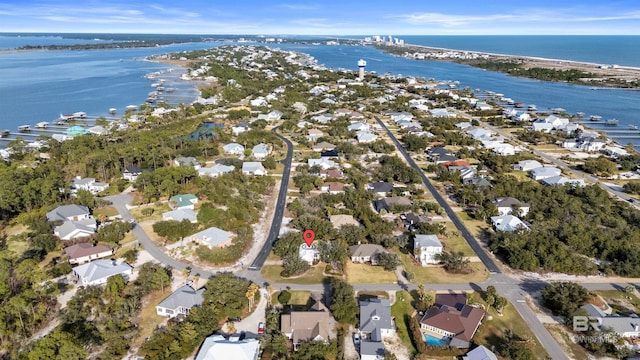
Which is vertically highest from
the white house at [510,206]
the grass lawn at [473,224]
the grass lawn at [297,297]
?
the white house at [510,206]

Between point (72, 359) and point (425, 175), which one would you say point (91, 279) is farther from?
point (425, 175)

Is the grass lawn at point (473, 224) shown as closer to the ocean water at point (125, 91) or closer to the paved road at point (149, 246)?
the paved road at point (149, 246)

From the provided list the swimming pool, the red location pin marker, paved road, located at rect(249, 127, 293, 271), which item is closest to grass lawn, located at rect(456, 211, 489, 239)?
the swimming pool

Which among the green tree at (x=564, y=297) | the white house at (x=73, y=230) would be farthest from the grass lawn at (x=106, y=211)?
the green tree at (x=564, y=297)

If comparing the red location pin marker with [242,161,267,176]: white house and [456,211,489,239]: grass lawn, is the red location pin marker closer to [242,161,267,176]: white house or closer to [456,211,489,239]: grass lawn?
[456,211,489,239]: grass lawn

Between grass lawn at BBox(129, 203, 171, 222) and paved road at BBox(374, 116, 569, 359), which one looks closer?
paved road at BBox(374, 116, 569, 359)

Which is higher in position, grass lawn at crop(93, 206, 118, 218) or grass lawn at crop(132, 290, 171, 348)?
grass lawn at crop(93, 206, 118, 218)
